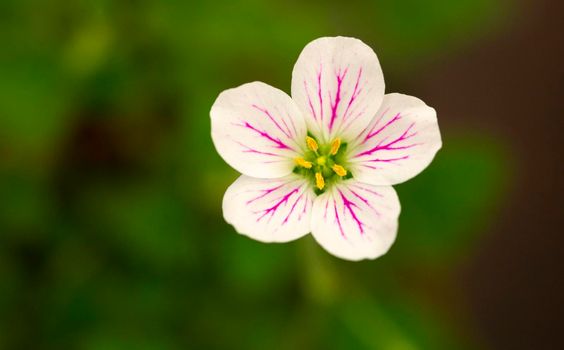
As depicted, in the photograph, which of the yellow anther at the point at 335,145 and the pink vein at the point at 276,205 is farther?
the yellow anther at the point at 335,145

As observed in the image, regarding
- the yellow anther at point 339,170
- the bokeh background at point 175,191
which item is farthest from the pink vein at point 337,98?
the bokeh background at point 175,191

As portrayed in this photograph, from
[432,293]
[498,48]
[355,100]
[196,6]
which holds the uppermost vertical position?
[498,48]

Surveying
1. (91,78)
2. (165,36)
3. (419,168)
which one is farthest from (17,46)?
(419,168)

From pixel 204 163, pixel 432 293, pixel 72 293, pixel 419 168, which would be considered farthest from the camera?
pixel 432 293

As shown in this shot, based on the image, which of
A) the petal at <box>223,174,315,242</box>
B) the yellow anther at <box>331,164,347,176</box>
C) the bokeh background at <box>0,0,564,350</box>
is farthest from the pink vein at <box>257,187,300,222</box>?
the bokeh background at <box>0,0,564,350</box>

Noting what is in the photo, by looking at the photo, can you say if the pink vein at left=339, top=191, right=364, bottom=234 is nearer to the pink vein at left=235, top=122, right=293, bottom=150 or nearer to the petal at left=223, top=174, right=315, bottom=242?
the petal at left=223, top=174, right=315, bottom=242

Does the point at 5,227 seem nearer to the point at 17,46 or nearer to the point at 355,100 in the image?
the point at 17,46

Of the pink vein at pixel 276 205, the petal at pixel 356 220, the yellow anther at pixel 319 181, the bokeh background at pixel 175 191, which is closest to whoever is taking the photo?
the petal at pixel 356 220

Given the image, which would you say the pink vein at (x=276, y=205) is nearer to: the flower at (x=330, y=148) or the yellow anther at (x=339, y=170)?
the flower at (x=330, y=148)
